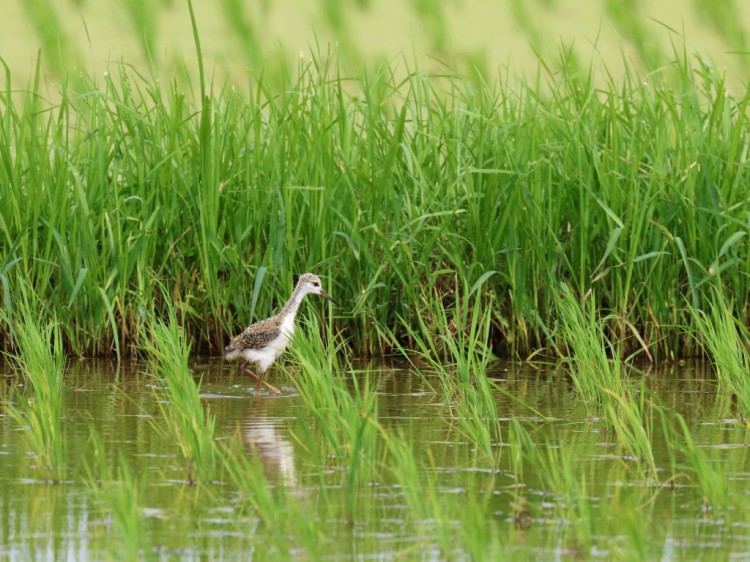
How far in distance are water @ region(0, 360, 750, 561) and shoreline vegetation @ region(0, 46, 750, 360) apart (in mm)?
1416

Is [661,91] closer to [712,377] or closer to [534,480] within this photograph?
[712,377]

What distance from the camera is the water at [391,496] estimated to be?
5.16m

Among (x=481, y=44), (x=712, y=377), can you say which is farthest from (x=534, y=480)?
(x=481, y=44)

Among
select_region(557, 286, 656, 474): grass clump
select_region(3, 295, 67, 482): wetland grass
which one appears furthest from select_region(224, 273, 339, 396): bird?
select_region(557, 286, 656, 474): grass clump

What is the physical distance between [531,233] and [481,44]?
1324 cm

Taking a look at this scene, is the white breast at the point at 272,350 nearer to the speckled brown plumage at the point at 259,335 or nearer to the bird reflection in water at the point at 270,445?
the speckled brown plumage at the point at 259,335

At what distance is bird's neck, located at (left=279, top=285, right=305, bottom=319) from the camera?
920 centimetres

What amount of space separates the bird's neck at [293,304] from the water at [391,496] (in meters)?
0.85

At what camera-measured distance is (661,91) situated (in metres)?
10.2

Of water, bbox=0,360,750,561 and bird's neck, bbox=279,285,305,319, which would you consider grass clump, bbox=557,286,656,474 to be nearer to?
water, bbox=0,360,750,561

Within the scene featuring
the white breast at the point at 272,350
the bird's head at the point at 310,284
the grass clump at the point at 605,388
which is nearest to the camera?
the grass clump at the point at 605,388

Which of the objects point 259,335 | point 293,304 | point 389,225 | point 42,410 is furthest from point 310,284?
point 42,410

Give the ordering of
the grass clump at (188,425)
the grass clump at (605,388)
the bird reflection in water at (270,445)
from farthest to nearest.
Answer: the grass clump at (605,388)
the bird reflection in water at (270,445)
the grass clump at (188,425)

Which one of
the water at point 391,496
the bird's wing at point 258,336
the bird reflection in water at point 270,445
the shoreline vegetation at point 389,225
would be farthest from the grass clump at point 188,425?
the shoreline vegetation at point 389,225
